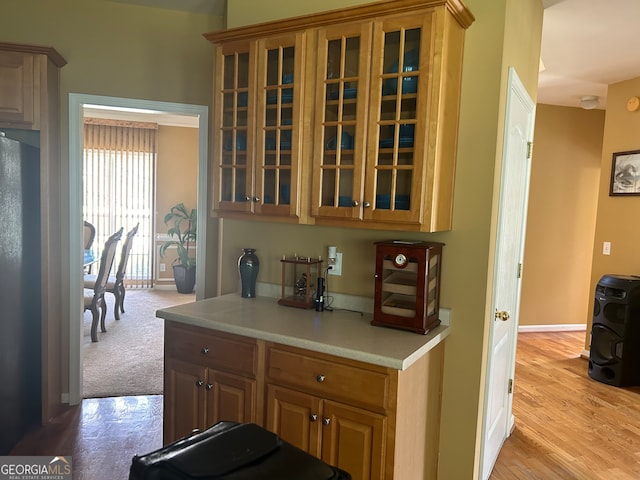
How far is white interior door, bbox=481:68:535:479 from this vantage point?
230 cm

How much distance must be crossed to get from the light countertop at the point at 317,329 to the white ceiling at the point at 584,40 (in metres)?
2.01

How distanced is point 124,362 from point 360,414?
3.02 m

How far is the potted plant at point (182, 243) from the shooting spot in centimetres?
720

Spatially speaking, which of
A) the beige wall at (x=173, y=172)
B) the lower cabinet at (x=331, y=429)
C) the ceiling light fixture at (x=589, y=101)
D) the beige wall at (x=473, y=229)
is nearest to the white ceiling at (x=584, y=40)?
the ceiling light fixture at (x=589, y=101)

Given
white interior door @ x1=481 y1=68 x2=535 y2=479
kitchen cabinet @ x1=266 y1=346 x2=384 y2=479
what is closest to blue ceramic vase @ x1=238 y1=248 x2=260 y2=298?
kitchen cabinet @ x1=266 y1=346 x2=384 y2=479

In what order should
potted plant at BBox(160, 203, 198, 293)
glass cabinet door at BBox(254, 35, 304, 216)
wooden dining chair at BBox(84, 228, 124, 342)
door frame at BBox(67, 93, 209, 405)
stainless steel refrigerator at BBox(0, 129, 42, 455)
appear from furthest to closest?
potted plant at BBox(160, 203, 198, 293) < wooden dining chair at BBox(84, 228, 124, 342) < door frame at BBox(67, 93, 209, 405) < stainless steel refrigerator at BBox(0, 129, 42, 455) < glass cabinet door at BBox(254, 35, 304, 216)

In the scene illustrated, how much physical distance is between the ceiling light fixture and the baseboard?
256cm

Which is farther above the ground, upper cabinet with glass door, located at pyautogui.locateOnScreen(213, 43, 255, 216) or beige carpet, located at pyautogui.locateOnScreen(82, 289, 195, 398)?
upper cabinet with glass door, located at pyautogui.locateOnScreen(213, 43, 255, 216)

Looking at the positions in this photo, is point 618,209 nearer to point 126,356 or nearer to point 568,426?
point 568,426

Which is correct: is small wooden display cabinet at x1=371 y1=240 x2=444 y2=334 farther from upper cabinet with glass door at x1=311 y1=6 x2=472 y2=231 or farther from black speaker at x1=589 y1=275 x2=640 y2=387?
black speaker at x1=589 y1=275 x2=640 y2=387

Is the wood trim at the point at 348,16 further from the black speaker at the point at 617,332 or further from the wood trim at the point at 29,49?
the black speaker at the point at 617,332

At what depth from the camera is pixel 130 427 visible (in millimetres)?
3016

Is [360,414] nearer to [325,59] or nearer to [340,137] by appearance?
[340,137]

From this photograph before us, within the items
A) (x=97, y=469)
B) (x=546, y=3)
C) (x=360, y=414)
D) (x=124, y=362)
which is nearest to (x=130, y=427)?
(x=97, y=469)
